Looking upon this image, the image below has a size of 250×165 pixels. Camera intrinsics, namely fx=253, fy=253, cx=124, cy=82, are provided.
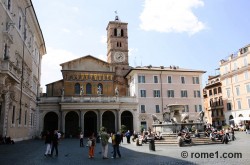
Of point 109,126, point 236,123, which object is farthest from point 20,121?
point 236,123

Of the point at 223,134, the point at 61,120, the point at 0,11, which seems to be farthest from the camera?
the point at 61,120

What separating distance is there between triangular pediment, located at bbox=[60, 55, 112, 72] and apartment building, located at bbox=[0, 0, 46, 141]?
11.4 m

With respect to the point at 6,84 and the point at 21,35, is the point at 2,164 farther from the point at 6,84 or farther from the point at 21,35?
the point at 21,35

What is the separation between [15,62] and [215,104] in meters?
43.8

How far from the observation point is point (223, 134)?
859 inches

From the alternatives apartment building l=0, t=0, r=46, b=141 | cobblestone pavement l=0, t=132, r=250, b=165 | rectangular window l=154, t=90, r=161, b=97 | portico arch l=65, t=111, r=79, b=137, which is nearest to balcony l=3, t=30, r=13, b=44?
apartment building l=0, t=0, r=46, b=141

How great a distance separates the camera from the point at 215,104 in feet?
179

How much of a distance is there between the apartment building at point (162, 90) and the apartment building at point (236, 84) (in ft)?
22.7

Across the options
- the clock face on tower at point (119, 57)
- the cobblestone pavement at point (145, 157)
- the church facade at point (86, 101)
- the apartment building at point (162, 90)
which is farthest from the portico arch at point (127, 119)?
the cobblestone pavement at point (145, 157)

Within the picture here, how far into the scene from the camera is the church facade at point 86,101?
39500mm

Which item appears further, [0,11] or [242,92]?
[242,92]

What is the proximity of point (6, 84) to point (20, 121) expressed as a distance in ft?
24.3

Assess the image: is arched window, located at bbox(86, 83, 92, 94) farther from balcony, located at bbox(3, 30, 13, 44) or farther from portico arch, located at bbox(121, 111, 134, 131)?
balcony, located at bbox(3, 30, 13, 44)

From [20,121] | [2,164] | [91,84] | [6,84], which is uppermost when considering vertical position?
[91,84]
